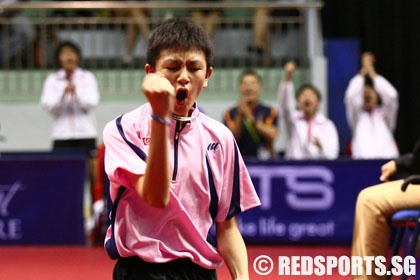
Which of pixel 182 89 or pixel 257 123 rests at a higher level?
pixel 182 89

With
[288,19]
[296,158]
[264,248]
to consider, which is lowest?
[264,248]

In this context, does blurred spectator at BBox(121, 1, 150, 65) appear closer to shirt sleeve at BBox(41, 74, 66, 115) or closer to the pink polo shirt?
shirt sleeve at BBox(41, 74, 66, 115)

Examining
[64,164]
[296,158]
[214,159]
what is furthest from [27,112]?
[214,159]

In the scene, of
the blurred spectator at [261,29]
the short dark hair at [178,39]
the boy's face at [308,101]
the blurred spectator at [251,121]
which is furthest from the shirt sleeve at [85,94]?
the short dark hair at [178,39]

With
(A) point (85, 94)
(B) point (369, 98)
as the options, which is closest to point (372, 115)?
(B) point (369, 98)

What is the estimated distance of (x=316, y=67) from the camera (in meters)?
11.0

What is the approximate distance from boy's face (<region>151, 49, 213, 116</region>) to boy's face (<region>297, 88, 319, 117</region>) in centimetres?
607

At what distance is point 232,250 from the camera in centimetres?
280

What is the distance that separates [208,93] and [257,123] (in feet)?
9.55

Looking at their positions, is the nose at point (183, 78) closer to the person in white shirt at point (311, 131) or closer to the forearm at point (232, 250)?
the forearm at point (232, 250)

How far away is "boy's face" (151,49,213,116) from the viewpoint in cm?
258

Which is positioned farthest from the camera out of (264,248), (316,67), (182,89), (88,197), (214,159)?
(316,67)

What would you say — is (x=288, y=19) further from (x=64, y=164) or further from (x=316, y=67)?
(x=64, y=164)

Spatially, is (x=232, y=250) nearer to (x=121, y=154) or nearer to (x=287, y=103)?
(x=121, y=154)
